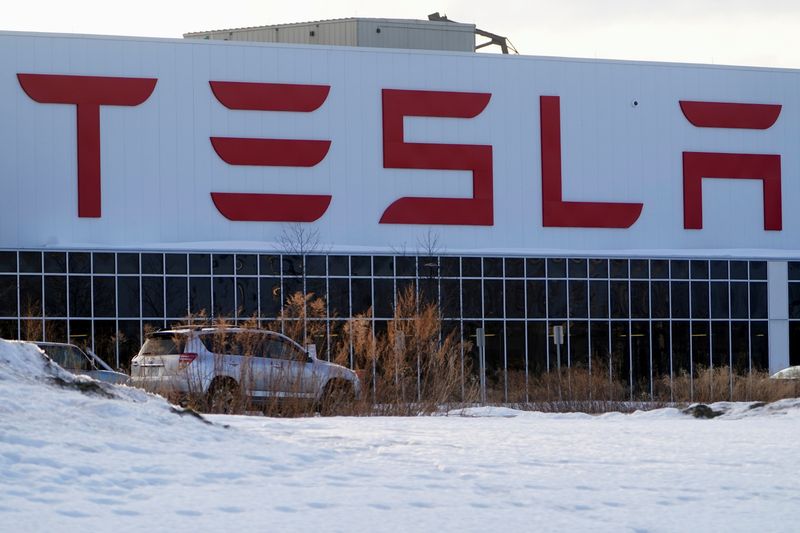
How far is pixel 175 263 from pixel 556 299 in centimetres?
1136

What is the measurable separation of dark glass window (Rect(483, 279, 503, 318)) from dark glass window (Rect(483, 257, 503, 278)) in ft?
0.60

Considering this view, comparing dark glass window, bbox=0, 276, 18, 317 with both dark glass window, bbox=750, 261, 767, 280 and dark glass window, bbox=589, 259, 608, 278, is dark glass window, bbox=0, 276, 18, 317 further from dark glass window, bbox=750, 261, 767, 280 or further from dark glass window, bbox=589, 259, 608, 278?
dark glass window, bbox=750, 261, 767, 280

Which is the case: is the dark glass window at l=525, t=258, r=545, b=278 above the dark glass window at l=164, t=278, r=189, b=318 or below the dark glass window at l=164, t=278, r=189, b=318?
above

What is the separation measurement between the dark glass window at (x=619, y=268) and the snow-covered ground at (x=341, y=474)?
30.9m

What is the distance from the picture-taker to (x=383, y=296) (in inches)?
1553

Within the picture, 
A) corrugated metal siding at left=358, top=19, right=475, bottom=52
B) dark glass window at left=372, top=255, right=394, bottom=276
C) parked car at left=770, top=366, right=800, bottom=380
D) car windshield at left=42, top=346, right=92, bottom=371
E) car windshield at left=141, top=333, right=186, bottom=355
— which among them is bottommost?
parked car at left=770, top=366, right=800, bottom=380

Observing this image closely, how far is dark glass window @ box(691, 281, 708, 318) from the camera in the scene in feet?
137

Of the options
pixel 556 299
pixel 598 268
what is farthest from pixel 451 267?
pixel 598 268

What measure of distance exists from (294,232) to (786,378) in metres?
15.1

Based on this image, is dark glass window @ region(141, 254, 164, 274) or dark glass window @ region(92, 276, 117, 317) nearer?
dark glass window @ region(92, 276, 117, 317)

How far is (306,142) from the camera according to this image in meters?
39.7

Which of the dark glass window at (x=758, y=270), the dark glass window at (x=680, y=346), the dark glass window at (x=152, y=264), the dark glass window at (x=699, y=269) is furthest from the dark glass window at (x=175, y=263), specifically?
the dark glass window at (x=758, y=270)

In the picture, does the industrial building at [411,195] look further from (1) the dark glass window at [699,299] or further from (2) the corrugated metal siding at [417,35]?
(2) the corrugated metal siding at [417,35]

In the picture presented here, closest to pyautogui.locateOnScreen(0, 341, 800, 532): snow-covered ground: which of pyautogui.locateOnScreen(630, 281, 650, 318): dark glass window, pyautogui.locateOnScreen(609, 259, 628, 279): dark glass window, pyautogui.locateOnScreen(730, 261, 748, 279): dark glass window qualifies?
pyautogui.locateOnScreen(609, 259, 628, 279): dark glass window
